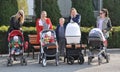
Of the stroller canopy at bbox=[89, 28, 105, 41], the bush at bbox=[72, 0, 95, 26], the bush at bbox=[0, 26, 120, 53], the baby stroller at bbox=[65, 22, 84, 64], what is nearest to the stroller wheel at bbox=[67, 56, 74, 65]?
the baby stroller at bbox=[65, 22, 84, 64]

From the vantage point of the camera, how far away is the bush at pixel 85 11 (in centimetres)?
2197

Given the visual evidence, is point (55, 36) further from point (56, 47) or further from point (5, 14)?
point (5, 14)

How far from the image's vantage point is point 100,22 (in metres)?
14.9

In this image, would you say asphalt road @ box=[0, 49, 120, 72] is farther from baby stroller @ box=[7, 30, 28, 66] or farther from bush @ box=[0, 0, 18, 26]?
bush @ box=[0, 0, 18, 26]

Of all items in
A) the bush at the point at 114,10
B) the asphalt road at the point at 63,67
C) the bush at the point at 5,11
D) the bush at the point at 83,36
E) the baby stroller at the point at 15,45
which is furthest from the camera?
the bush at the point at 114,10

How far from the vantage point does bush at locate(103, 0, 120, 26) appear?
22609 millimetres

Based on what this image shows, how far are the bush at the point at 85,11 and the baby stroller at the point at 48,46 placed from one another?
25.9ft

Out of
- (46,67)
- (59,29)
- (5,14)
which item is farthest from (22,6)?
(46,67)

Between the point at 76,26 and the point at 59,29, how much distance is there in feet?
3.10

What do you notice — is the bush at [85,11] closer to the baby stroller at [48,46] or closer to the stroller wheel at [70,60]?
the stroller wheel at [70,60]

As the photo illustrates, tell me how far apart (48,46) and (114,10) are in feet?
30.9

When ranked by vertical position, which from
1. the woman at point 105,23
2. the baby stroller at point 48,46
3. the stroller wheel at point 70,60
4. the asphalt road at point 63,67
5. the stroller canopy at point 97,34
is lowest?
the asphalt road at point 63,67

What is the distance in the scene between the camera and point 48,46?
1405 cm

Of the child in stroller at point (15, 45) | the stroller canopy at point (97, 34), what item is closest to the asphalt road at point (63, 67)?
the child in stroller at point (15, 45)
